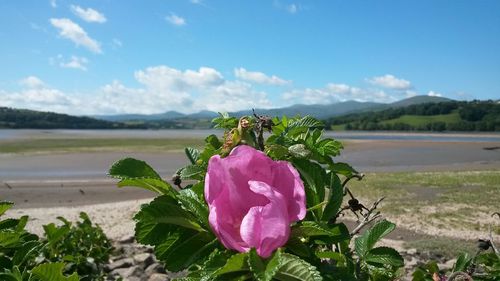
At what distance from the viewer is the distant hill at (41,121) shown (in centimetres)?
12712

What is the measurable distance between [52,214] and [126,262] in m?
10.0

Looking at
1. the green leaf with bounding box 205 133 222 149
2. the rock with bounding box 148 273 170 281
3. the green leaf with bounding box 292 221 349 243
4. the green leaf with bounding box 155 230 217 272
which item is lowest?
the rock with bounding box 148 273 170 281

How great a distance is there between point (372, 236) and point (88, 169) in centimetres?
3000

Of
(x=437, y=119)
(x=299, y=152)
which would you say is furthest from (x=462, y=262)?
(x=437, y=119)

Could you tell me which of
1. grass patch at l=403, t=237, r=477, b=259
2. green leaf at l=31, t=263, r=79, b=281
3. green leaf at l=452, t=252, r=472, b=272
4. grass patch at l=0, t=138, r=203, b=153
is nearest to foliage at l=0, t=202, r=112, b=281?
green leaf at l=31, t=263, r=79, b=281

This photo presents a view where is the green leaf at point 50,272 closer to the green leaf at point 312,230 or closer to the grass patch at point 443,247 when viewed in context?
the green leaf at point 312,230

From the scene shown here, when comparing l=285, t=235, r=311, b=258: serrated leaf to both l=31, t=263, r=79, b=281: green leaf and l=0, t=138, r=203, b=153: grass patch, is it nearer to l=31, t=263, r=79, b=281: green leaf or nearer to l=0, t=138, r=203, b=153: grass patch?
l=31, t=263, r=79, b=281: green leaf

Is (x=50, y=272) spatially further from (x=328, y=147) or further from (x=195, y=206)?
(x=328, y=147)

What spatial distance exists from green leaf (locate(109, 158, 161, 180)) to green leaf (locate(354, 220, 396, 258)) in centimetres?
72

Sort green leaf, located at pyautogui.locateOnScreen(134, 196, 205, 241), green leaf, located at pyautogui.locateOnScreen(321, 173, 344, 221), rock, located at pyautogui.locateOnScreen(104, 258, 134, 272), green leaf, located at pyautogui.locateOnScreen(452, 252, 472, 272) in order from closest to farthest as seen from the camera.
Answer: green leaf, located at pyautogui.locateOnScreen(134, 196, 205, 241), green leaf, located at pyautogui.locateOnScreen(321, 173, 344, 221), green leaf, located at pyautogui.locateOnScreen(452, 252, 472, 272), rock, located at pyautogui.locateOnScreen(104, 258, 134, 272)

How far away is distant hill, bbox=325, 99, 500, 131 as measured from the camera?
102 meters

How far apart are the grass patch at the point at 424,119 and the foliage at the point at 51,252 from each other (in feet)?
360

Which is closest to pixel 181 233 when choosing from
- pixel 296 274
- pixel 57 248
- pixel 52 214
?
pixel 296 274

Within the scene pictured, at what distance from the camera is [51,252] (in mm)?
4660
